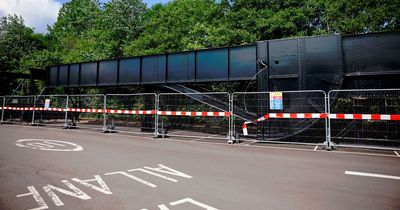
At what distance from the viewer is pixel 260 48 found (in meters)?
10.6

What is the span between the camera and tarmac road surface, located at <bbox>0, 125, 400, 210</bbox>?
361 cm

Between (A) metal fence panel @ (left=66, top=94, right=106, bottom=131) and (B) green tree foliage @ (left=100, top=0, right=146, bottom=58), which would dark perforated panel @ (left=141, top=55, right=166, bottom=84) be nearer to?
(A) metal fence panel @ (left=66, top=94, right=106, bottom=131)

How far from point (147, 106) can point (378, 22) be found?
1651 centimetres

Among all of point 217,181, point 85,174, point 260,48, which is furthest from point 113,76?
point 217,181

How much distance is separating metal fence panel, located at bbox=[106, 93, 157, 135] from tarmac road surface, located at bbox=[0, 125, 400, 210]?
4840 millimetres

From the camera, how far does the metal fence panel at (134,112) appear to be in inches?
480

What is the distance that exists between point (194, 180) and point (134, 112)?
758 cm

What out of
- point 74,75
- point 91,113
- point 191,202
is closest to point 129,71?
point 74,75

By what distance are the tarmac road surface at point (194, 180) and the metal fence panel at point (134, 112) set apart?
15.9 ft

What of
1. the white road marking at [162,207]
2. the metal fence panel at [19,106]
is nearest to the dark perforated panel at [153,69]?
the metal fence panel at [19,106]

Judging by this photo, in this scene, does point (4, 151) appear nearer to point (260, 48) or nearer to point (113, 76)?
point (113, 76)

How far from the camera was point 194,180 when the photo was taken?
15.5ft

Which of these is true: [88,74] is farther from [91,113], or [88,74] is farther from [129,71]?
[91,113]

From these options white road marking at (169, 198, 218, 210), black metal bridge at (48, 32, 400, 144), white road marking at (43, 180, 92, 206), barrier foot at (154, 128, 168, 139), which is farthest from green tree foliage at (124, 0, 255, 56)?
white road marking at (169, 198, 218, 210)
